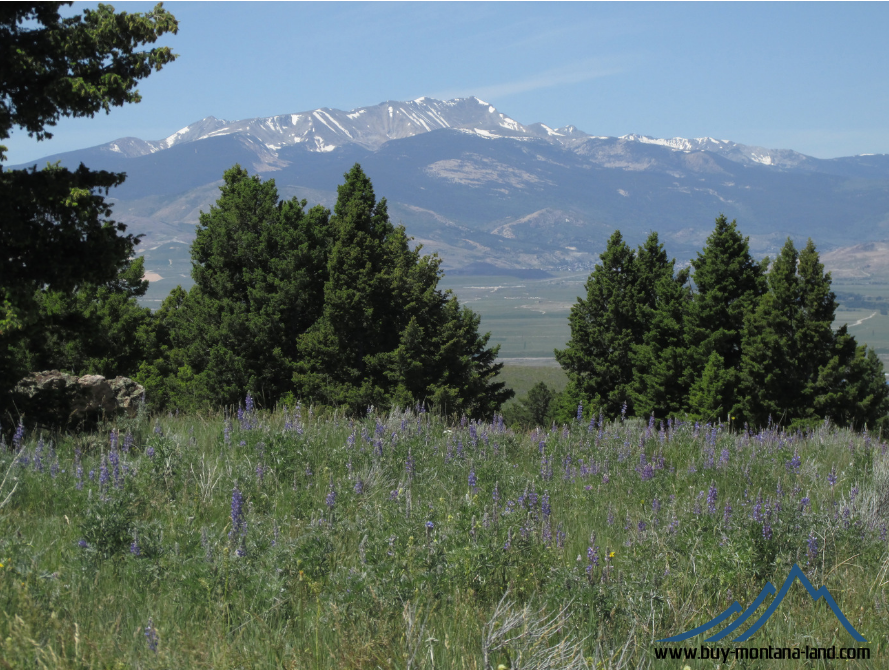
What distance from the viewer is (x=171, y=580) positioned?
3.86m

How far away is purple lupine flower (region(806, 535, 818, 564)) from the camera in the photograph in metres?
4.28

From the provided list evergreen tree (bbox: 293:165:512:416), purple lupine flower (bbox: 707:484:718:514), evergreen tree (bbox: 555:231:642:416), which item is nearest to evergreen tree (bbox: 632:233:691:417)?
evergreen tree (bbox: 555:231:642:416)

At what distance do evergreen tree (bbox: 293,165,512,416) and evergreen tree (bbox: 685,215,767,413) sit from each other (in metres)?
14.4

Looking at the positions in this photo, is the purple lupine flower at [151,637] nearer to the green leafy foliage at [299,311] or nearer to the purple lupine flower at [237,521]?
the purple lupine flower at [237,521]

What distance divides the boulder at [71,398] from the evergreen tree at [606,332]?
38.6 m

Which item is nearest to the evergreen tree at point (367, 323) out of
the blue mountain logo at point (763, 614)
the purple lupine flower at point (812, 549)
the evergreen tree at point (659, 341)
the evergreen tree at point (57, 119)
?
the evergreen tree at point (659, 341)

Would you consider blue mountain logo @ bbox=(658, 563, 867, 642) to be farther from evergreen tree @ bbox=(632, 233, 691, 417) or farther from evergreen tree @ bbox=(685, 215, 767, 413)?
evergreen tree @ bbox=(632, 233, 691, 417)

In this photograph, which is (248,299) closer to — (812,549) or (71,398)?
(71,398)

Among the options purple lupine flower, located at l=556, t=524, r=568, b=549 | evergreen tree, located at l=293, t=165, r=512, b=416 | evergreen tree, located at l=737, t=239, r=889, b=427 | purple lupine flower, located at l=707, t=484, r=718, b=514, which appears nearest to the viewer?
purple lupine flower, located at l=556, t=524, r=568, b=549

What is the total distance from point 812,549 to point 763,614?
74 cm

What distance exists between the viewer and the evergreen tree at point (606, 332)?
157 feet

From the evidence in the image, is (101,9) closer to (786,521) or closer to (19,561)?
(19,561)

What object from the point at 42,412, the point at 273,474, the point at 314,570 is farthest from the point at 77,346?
the point at 314,570

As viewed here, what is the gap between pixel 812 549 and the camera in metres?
4.29
